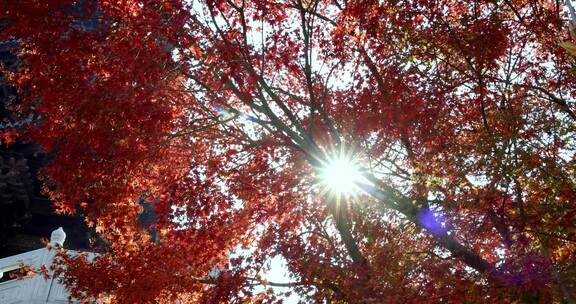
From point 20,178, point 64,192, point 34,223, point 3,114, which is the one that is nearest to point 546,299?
point 64,192

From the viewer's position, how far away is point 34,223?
626 inches

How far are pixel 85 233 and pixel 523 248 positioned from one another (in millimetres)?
14040

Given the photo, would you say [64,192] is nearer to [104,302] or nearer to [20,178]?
[104,302]

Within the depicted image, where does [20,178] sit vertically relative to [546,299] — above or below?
above

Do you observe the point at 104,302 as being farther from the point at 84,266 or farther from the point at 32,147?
the point at 32,147

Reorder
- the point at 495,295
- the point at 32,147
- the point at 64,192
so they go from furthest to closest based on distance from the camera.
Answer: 1. the point at 32,147
2. the point at 64,192
3. the point at 495,295

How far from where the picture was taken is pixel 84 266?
33.2ft

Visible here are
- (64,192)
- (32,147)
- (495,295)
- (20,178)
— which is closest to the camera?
(495,295)

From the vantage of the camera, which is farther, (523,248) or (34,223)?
(34,223)

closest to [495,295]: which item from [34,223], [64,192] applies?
[64,192]

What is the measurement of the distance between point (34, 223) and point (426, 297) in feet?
45.4

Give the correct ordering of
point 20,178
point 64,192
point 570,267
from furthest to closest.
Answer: point 20,178, point 64,192, point 570,267

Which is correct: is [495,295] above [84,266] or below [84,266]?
below

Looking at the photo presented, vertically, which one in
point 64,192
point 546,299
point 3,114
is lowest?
point 546,299
